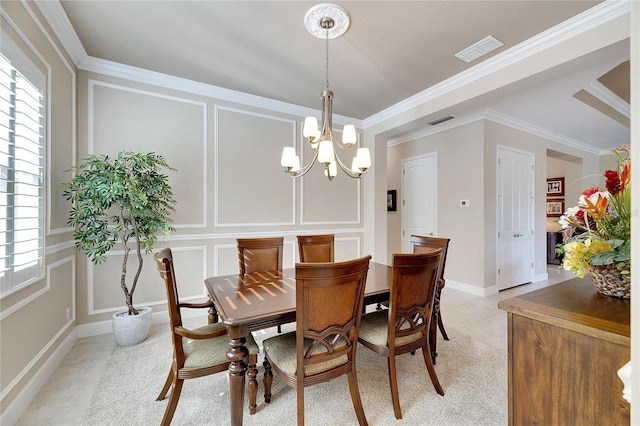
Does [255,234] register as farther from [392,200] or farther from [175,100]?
[392,200]

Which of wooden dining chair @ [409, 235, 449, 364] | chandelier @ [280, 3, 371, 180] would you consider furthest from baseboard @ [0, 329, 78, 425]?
wooden dining chair @ [409, 235, 449, 364]

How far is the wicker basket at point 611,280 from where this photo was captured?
1.09m

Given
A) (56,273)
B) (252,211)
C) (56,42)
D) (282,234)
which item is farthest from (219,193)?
(56,42)

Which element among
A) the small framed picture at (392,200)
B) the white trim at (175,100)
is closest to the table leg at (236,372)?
the white trim at (175,100)

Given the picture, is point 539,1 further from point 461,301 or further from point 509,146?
point 461,301

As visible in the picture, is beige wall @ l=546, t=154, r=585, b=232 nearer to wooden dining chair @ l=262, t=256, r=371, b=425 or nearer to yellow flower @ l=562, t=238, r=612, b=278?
yellow flower @ l=562, t=238, r=612, b=278

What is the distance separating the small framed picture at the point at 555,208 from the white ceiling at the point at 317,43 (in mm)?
4347

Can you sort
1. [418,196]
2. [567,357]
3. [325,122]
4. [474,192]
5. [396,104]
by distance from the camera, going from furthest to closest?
[418,196], [474,192], [396,104], [325,122], [567,357]

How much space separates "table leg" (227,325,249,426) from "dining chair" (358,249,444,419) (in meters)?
0.84

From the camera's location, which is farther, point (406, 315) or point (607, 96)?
point (607, 96)

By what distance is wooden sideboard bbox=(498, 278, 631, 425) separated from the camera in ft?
2.92

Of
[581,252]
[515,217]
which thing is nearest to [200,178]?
[581,252]

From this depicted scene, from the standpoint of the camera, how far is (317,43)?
2.47 m

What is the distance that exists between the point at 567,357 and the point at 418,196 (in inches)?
166
